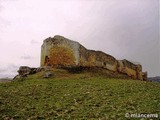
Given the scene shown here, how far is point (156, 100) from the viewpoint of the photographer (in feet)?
42.5

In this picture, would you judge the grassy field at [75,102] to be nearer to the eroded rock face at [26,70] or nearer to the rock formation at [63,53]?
the eroded rock face at [26,70]

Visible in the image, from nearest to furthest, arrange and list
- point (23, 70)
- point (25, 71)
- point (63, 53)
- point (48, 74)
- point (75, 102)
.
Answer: point (75, 102), point (48, 74), point (63, 53), point (25, 71), point (23, 70)

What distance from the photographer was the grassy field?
11.0 meters

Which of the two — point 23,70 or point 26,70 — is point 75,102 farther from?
point 23,70

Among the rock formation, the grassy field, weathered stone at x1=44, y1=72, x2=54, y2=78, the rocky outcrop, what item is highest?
the rock formation

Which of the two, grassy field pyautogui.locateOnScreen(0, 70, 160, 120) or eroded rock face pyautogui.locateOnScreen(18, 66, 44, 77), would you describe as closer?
grassy field pyautogui.locateOnScreen(0, 70, 160, 120)

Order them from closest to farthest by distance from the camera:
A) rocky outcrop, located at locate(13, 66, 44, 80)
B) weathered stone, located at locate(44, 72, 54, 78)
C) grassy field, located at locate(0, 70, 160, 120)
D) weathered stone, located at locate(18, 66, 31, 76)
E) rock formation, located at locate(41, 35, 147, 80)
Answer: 1. grassy field, located at locate(0, 70, 160, 120)
2. weathered stone, located at locate(44, 72, 54, 78)
3. rocky outcrop, located at locate(13, 66, 44, 80)
4. rock formation, located at locate(41, 35, 147, 80)
5. weathered stone, located at locate(18, 66, 31, 76)

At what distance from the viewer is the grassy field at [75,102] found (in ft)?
36.1

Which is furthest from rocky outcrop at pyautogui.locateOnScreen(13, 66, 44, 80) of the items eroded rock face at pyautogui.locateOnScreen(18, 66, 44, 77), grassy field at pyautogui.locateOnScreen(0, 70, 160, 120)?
grassy field at pyautogui.locateOnScreen(0, 70, 160, 120)

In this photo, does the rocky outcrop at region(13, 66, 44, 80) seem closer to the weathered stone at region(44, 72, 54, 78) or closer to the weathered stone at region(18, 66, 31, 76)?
the weathered stone at region(18, 66, 31, 76)

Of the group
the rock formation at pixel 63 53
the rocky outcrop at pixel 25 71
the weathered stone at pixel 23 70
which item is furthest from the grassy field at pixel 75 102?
the weathered stone at pixel 23 70


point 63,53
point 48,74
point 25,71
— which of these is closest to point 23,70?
point 25,71

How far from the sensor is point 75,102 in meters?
13.2

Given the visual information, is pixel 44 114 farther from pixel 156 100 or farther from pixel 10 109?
pixel 156 100
